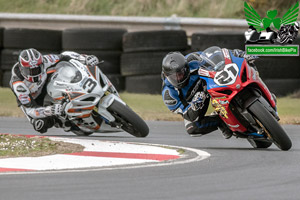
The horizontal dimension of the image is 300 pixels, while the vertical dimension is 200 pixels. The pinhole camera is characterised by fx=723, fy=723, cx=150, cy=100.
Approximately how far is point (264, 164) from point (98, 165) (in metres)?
1.55

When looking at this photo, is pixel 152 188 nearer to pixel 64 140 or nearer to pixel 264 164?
pixel 264 164

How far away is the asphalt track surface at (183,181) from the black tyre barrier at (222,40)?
23.8 ft

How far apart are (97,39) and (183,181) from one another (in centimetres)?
1064

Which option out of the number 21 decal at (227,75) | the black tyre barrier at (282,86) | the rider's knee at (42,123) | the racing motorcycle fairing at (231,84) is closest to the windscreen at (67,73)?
the rider's knee at (42,123)

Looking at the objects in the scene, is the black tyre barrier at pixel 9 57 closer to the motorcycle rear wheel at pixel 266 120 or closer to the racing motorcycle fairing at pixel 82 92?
the racing motorcycle fairing at pixel 82 92

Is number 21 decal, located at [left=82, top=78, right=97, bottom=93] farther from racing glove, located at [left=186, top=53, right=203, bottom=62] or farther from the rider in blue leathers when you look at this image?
racing glove, located at [left=186, top=53, right=203, bottom=62]

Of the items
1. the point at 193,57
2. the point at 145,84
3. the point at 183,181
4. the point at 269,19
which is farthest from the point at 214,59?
the point at 269,19

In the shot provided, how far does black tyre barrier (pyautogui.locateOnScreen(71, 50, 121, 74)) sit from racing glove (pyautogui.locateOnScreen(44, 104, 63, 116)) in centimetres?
673

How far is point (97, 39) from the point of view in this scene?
1605cm

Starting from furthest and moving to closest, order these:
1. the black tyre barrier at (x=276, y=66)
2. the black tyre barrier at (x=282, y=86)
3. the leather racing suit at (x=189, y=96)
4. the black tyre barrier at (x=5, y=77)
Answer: the black tyre barrier at (x=5, y=77), the black tyre barrier at (x=282, y=86), the black tyre barrier at (x=276, y=66), the leather racing suit at (x=189, y=96)

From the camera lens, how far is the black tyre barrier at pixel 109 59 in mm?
16094

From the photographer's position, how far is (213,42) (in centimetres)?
1480

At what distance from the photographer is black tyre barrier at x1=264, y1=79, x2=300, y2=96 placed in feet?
48.3

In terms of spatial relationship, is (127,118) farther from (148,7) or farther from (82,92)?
(148,7)
